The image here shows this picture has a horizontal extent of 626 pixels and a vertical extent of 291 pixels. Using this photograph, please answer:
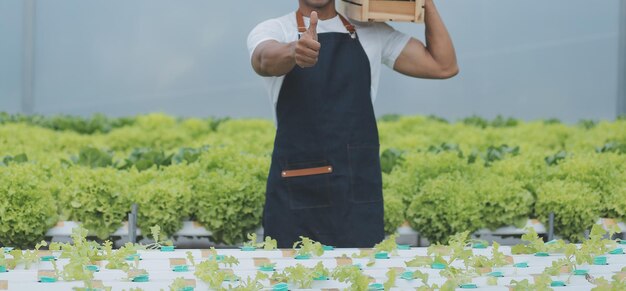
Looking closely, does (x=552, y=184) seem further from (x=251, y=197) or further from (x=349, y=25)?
(x=349, y=25)

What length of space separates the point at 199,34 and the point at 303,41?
9.49 m

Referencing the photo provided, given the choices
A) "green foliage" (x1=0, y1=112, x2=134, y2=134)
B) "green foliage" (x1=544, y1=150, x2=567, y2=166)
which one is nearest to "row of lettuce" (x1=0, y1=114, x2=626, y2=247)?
"green foliage" (x1=544, y1=150, x2=567, y2=166)

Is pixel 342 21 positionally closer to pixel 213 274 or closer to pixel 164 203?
pixel 164 203

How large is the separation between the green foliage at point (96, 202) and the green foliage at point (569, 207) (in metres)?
2.14

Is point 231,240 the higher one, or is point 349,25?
point 349,25

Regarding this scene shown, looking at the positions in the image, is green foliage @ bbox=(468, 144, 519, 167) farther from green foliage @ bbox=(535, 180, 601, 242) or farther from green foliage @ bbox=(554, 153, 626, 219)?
green foliage @ bbox=(535, 180, 601, 242)

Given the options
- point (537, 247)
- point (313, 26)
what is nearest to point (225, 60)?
point (313, 26)

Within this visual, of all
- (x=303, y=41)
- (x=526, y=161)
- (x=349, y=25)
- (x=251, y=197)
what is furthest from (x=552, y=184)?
(x=303, y=41)

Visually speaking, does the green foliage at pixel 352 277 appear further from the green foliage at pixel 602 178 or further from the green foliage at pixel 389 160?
the green foliage at pixel 389 160

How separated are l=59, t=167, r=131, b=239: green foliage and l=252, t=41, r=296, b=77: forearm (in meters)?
1.62

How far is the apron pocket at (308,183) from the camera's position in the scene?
404 centimetres

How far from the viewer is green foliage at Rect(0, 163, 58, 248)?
4879 mm

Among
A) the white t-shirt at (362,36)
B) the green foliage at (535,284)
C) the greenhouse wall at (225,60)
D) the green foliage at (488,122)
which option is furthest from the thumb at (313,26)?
the greenhouse wall at (225,60)

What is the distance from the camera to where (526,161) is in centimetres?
589
